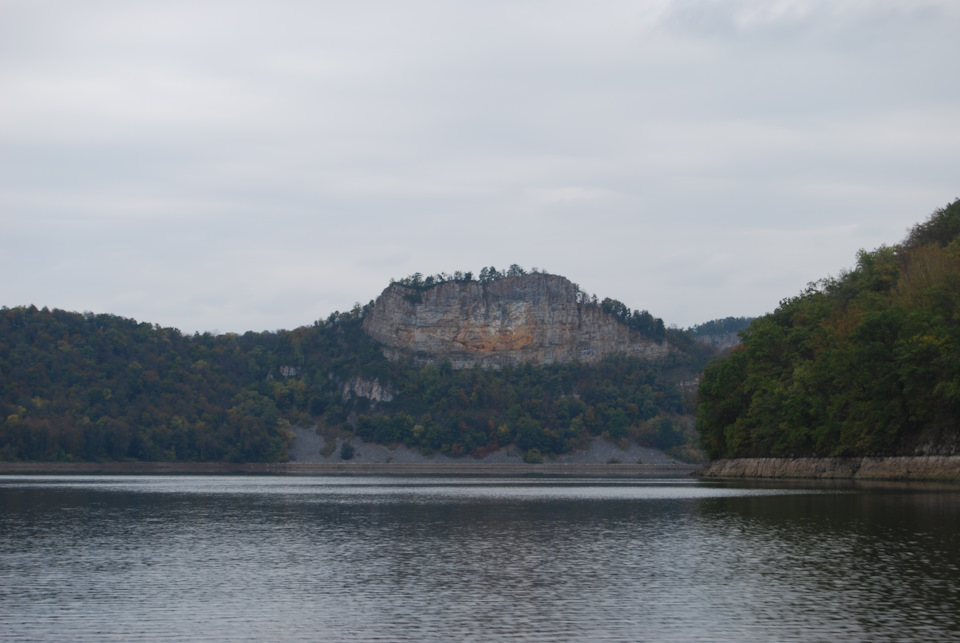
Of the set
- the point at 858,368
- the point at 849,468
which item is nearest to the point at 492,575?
the point at 858,368

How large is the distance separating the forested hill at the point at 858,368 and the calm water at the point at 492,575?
3055 centimetres

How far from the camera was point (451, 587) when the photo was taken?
104 ft

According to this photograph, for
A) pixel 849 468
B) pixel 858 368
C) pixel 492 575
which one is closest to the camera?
pixel 492 575

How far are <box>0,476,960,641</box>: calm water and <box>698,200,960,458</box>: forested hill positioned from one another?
30.5 meters

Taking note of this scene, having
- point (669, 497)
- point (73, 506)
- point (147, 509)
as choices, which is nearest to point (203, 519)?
point (147, 509)

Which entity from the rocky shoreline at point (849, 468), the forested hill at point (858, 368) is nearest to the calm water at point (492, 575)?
the rocky shoreline at point (849, 468)

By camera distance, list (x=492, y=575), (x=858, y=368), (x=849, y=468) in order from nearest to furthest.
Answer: (x=492, y=575)
(x=858, y=368)
(x=849, y=468)

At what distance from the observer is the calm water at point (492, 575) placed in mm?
25484

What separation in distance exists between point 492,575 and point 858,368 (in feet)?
235

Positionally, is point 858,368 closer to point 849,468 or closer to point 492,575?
point 849,468

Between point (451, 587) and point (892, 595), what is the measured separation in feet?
44.7

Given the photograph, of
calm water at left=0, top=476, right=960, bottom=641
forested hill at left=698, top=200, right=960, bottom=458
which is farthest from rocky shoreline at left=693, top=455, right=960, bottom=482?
calm water at left=0, top=476, right=960, bottom=641

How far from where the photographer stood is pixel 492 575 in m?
34.0

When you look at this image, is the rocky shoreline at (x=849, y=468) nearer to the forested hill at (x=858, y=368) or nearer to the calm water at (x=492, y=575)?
the forested hill at (x=858, y=368)
